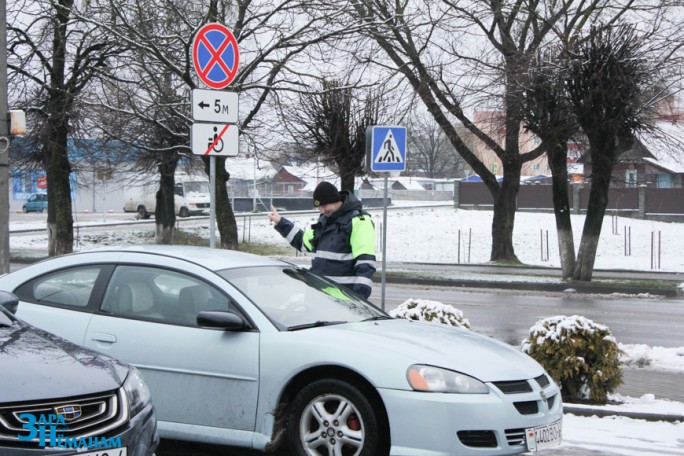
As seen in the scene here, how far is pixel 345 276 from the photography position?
7977mm

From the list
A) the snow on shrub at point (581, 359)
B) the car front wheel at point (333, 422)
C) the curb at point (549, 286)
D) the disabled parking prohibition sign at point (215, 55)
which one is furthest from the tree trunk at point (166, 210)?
the car front wheel at point (333, 422)

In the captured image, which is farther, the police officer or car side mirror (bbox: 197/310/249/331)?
the police officer

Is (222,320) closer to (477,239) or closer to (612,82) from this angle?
(612,82)

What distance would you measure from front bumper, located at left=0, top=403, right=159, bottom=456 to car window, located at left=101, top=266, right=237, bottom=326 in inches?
53.0

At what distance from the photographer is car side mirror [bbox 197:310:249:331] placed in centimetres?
555

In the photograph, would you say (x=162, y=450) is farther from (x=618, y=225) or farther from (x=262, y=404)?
(x=618, y=225)

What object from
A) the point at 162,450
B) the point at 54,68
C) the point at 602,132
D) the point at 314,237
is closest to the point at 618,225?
the point at 602,132

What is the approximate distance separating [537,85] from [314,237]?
13.3 meters

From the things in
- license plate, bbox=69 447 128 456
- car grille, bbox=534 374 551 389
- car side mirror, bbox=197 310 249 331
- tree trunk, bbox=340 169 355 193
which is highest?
tree trunk, bbox=340 169 355 193

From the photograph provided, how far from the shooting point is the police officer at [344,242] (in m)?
7.79

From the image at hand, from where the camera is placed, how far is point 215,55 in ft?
30.0

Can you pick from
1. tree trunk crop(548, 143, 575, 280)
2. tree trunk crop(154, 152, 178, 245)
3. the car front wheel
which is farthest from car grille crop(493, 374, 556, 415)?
tree trunk crop(154, 152, 178, 245)

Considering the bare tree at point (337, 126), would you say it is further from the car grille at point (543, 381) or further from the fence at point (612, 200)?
the car grille at point (543, 381)

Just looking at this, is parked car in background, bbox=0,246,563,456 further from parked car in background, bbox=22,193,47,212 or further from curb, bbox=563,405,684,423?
parked car in background, bbox=22,193,47,212
